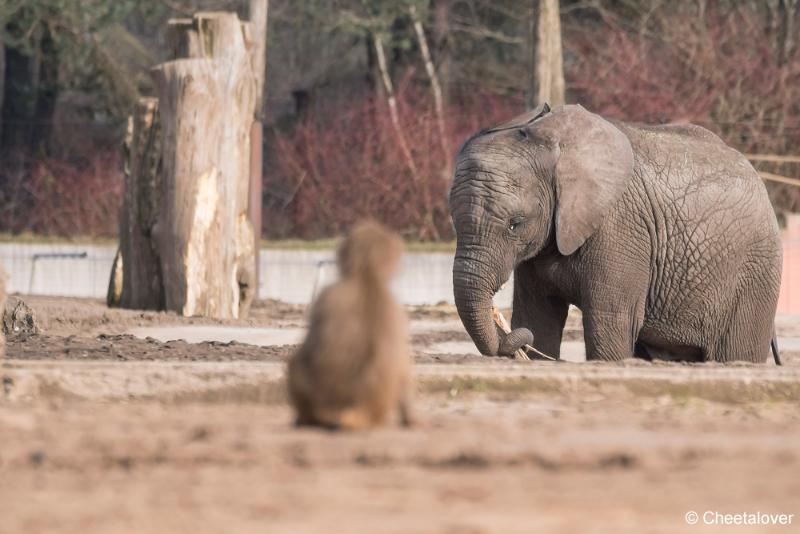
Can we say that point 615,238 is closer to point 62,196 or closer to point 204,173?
point 204,173

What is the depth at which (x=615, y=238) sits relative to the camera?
1157 centimetres

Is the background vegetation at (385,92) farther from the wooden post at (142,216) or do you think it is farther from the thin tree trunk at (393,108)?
the wooden post at (142,216)

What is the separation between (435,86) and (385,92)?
52.0 inches

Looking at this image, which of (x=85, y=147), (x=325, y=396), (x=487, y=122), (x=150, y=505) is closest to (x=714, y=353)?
(x=325, y=396)

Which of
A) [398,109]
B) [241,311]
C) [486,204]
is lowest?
[241,311]

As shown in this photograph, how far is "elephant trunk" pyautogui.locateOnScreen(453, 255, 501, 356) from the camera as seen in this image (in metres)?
11.2

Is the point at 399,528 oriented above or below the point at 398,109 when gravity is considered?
below

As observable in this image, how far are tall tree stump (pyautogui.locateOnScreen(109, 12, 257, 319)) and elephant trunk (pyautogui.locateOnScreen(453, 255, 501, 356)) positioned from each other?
5295 millimetres

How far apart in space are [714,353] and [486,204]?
2.32 metres

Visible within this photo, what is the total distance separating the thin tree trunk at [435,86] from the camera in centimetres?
2684

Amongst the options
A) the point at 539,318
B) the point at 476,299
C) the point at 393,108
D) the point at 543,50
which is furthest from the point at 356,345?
the point at 393,108

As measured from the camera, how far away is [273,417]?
7461mm

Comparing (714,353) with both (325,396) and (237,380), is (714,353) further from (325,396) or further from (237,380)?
(325,396)

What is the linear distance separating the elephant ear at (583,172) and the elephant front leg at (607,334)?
1.74 feet
